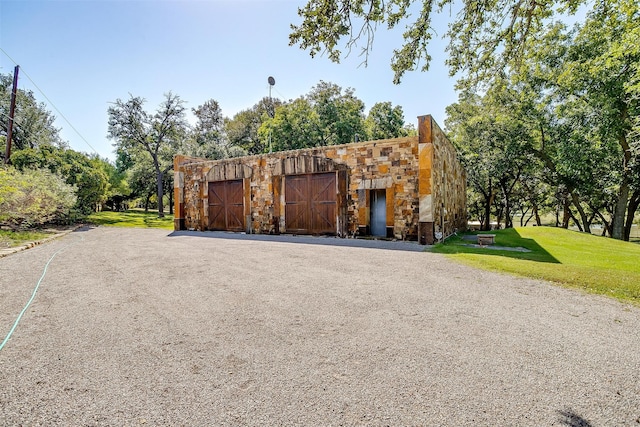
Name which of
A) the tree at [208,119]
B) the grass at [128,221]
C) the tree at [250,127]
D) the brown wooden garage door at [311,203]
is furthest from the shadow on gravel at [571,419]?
the tree at [208,119]

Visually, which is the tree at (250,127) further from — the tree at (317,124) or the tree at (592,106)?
the tree at (592,106)

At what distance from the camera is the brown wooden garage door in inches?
504

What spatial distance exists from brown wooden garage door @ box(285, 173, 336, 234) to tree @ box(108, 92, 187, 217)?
2138 centimetres

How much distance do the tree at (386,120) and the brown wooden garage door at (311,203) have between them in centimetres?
1536

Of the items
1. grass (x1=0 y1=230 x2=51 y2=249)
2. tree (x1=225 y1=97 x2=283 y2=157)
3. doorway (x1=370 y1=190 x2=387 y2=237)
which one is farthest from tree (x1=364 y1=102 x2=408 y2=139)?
grass (x1=0 y1=230 x2=51 y2=249)

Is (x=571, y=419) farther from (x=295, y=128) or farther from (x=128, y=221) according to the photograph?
(x=128, y=221)

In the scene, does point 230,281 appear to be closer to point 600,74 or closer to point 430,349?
point 430,349

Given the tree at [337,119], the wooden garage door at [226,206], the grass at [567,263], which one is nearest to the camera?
the grass at [567,263]

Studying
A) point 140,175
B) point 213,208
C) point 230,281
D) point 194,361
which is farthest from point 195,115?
point 194,361

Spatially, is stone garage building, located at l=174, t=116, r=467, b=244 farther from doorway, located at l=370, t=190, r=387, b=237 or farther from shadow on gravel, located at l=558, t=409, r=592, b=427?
shadow on gravel, located at l=558, t=409, r=592, b=427

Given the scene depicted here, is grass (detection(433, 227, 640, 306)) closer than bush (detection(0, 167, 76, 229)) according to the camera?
Yes

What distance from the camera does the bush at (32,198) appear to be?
11.6 meters

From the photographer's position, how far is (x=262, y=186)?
47.5 feet

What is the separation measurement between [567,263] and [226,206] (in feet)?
46.5
